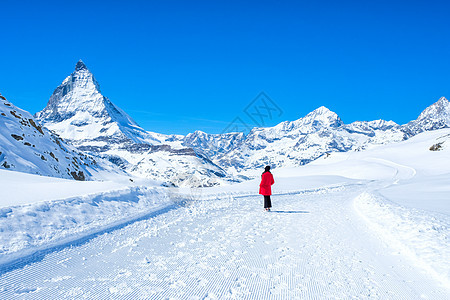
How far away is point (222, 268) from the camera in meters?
6.45

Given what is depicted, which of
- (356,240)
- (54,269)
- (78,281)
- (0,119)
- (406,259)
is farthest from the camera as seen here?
(0,119)

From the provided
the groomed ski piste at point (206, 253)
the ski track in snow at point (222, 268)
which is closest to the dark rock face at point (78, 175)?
the groomed ski piste at point (206, 253)

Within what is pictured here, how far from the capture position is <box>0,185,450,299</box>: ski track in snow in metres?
5.36

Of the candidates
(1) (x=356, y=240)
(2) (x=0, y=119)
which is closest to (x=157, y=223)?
(1) (x=356, y=240)

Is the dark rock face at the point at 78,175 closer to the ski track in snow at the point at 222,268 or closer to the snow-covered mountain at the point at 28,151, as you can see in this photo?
the snow-covered mountain at the point at 28,151

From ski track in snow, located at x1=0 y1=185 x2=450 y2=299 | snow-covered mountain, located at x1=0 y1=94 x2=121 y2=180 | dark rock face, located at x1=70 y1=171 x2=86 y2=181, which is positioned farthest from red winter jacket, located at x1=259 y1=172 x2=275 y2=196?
dark rock face, located at x1=70 y1=171 x2=86 y2=181

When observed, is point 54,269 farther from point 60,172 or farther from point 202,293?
point 60,172

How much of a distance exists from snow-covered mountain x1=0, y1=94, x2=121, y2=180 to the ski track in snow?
79.6 ft

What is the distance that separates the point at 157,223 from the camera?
11.1 m

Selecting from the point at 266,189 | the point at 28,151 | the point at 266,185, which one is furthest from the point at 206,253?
the point at 28,151

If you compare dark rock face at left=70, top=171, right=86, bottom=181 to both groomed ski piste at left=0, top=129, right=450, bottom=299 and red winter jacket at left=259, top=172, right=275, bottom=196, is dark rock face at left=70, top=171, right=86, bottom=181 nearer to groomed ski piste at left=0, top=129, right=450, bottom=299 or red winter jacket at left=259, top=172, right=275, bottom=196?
groomed ski piste at left=0, top=129, right=450, bottom=299

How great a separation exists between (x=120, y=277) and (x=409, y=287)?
20.0 ft

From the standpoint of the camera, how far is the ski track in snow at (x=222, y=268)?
536 centimetres

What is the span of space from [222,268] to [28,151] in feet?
115
